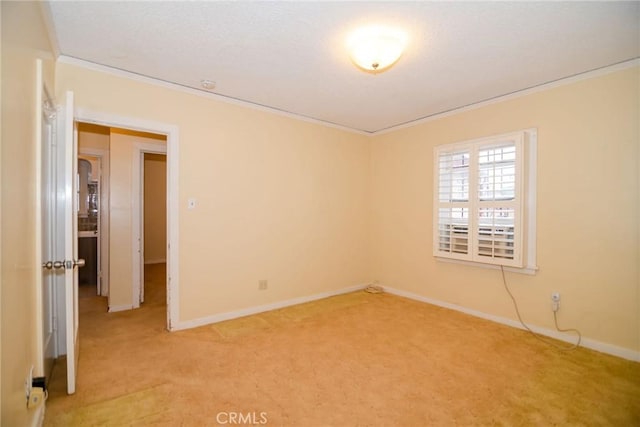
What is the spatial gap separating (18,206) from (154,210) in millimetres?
Result: 6632

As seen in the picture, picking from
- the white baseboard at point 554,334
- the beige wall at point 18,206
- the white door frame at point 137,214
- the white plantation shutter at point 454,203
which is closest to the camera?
the beige wall at point 18,206

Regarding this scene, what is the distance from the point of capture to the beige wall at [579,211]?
2701mm

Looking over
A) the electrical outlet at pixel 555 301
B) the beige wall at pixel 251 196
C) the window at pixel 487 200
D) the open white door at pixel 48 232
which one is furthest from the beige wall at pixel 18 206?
the electrical outlet at pixel 555 301

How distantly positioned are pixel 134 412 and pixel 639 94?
4500 mm

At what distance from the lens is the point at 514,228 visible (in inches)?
129

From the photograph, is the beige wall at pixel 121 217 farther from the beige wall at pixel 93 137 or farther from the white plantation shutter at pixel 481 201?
the white plantation shutter at pixel 481 201

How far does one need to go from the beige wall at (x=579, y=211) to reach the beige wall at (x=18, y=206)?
12.9 ft

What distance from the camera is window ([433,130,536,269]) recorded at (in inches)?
127

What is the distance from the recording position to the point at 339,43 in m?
2.41

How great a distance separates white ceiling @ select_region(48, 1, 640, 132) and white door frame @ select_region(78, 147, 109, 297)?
1.97m

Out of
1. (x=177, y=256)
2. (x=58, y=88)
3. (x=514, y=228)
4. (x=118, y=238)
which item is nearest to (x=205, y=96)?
(x=58, y=88)

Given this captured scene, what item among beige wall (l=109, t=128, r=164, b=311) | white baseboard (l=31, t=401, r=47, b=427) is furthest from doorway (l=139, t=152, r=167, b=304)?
white baseboard (l=31, t=401, r=47, b=427)

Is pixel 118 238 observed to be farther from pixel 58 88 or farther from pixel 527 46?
pixel 527 46

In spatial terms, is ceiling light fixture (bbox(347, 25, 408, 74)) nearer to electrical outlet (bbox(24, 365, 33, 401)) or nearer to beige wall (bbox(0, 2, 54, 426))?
beige wall (bbox(0, 2, 54, 426))
